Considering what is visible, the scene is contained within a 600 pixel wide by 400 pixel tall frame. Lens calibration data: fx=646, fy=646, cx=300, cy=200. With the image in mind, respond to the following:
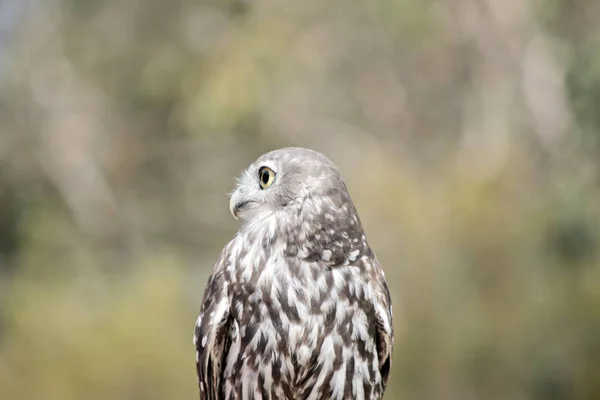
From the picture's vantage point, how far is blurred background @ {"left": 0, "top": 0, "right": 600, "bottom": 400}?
3824mm

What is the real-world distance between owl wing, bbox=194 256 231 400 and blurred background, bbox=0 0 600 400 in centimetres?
204

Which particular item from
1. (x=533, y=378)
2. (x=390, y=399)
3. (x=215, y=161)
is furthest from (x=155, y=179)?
(x=533, y=378)

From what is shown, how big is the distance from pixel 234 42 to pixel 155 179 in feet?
3.72

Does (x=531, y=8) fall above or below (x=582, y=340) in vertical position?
above

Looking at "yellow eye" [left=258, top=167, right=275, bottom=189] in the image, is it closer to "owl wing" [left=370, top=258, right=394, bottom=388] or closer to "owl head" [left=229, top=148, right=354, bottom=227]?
"owl head" [left=229, top=148, right=354, bottom=227]

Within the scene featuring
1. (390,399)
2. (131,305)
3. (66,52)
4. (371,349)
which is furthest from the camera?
(66,52)

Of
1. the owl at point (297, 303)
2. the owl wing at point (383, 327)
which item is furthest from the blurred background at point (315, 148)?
the owl at point (297, 303)

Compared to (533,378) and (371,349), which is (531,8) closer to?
(533,378)

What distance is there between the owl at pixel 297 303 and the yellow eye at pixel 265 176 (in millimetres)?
37

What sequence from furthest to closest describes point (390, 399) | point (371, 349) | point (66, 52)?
point (66, 52), point (390, 399), point (371, 349)

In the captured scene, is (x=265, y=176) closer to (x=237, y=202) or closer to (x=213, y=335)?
(x=237, y=202)

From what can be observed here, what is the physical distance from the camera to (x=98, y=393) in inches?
158

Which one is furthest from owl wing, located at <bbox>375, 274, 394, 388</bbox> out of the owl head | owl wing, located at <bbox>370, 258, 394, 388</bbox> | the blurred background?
the blurred background

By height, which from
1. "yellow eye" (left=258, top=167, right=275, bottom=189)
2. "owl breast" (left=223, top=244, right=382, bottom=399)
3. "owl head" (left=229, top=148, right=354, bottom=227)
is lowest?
"owl breast" (left=223, top=244, right=382, bottom=399)
